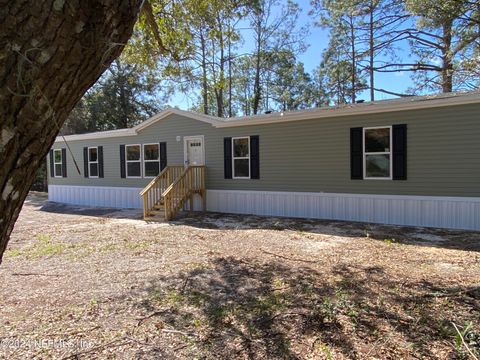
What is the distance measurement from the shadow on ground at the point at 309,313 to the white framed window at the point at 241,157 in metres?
6.41

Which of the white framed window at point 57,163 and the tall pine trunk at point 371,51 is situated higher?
the tall pine trunk at point 371,51

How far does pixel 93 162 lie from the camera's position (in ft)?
49.0

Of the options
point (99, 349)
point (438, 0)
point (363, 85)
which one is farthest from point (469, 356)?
point (363, 85)

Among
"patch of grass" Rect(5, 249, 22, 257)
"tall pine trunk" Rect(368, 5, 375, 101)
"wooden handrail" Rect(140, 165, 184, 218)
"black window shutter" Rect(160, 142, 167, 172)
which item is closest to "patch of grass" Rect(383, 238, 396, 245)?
"patch of grass" Rect(5, 249, 22, 257)

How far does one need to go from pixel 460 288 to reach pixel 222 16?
27.0 feet

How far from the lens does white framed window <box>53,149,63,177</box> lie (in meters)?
16.2

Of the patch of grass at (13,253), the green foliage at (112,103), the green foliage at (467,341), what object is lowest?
the patch of grass at (13,253)

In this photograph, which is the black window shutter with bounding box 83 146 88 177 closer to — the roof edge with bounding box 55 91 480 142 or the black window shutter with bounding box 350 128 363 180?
the roof edge with bounding box 55 91 480 142

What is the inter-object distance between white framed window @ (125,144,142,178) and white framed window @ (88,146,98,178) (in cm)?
194

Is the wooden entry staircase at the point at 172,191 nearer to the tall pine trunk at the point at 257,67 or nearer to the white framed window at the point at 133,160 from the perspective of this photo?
the white framed window at the point at 133,160

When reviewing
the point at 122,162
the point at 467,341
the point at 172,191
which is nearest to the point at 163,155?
the point at 122,162

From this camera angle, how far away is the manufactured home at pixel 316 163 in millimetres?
7973

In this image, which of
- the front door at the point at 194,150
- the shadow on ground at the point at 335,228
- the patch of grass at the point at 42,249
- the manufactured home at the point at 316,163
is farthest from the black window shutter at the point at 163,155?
the patch of grass at the point at 42,249

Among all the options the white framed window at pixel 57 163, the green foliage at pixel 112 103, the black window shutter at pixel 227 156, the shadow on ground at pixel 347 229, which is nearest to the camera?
the shadow on ground at pixel 347 229
